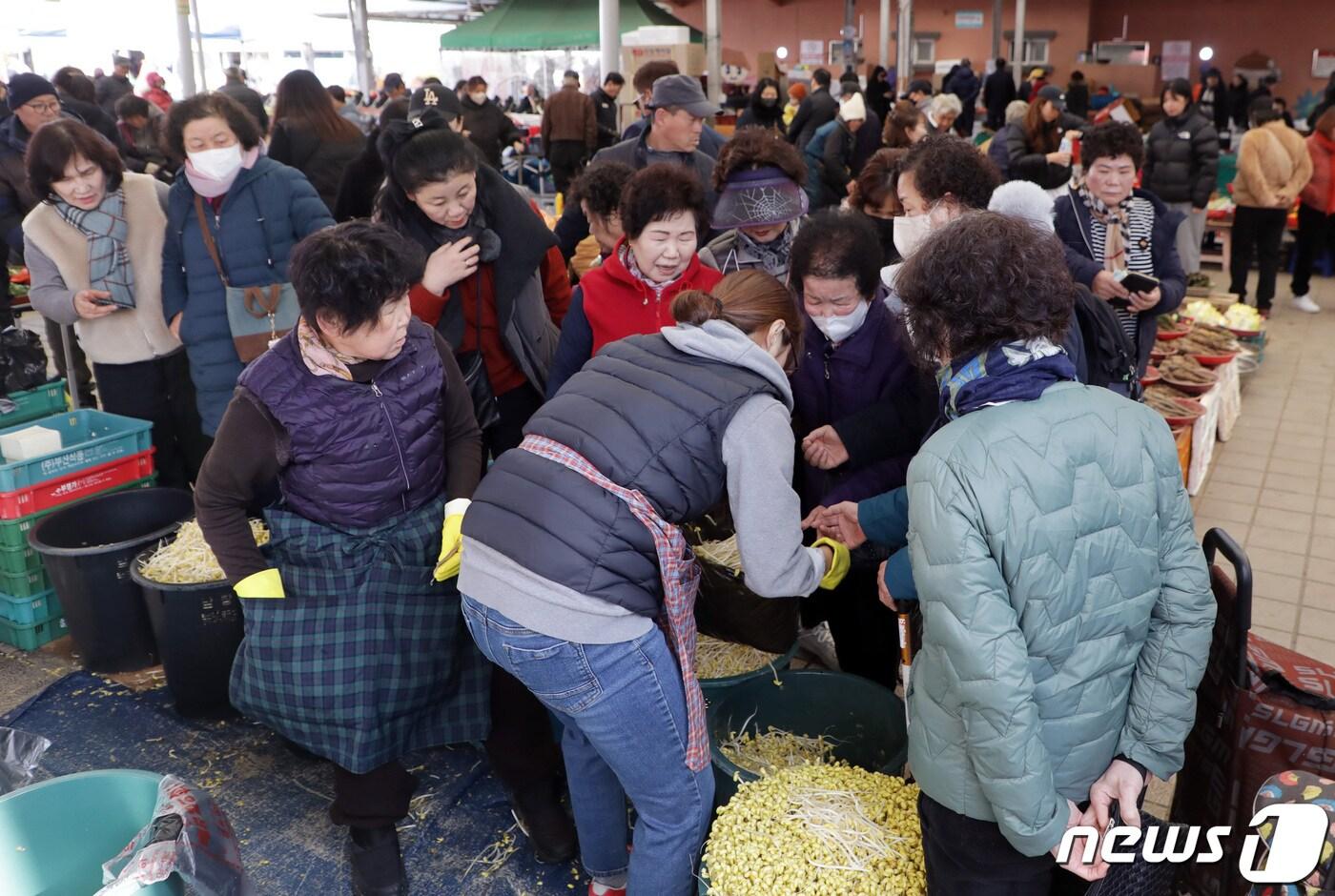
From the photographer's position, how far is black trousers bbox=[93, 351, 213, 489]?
13.7 ft

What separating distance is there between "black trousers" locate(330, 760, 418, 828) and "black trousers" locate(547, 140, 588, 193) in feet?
29.2

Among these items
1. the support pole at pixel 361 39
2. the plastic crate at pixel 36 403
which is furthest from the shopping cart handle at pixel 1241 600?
the support pole at pixel 361 39

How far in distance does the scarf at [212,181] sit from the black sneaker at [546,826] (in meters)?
2.32

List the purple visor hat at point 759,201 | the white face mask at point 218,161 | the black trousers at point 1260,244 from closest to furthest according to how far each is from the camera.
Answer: the purple visor hat at point 759,201 < the white face mask at point 218,161 < the black trousers at point 1260,244

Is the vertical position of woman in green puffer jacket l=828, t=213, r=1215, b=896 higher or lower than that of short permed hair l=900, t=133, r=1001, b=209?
lower

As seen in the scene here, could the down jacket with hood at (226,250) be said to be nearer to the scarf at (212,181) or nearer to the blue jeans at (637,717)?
the scarf at (212,181)

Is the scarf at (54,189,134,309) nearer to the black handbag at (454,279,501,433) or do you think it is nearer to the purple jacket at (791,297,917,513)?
the black handbag at (454,279,501,433)

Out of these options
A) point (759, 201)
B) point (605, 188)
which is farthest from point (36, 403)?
point (759, 201)

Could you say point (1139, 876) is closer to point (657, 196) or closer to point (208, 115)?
point (657, 196)

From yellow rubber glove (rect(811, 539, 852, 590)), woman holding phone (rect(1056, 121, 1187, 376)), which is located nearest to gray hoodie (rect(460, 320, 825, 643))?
yellow rubber glove (rect(811, 539, 852, 590))

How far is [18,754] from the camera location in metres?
2.62

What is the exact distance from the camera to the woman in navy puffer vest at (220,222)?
12.0ft

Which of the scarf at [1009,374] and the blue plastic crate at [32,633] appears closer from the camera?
the scarf at [1009,374]

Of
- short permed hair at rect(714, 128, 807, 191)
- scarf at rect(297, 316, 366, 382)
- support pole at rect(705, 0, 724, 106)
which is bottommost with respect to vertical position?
scarf at rect(297, 316, 366, 382)
